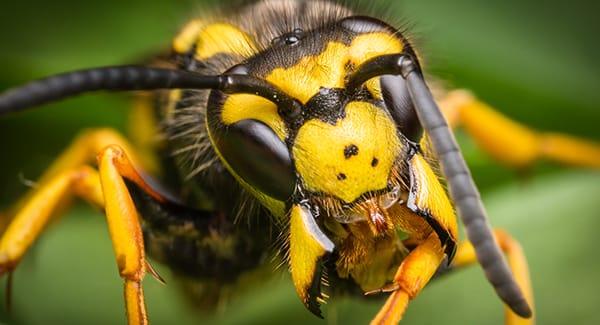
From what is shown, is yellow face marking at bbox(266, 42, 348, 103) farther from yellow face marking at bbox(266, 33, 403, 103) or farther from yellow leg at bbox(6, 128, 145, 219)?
yellow leg at bbox(6, 128, 145, 219)

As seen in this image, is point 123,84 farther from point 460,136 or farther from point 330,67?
point 460,136

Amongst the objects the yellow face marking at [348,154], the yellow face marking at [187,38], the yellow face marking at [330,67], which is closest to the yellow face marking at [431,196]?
the yellow face marking at [348,154]

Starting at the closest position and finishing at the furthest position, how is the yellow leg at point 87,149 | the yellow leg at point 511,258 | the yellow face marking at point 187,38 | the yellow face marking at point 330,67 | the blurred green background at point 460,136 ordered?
1. the yellow face marking at point 330,67
2. the yellow leg at point 511,258
3. the yellow face marking at point 187,38
4. the blurred green background at point 460,136
5. the yellow leg at point 87,149

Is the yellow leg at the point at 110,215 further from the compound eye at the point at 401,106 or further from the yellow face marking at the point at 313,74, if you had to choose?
the compound eye at the point at 401,106

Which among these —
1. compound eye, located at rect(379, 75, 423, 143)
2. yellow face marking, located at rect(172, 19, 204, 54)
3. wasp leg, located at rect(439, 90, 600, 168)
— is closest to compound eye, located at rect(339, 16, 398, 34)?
compound eye, located at rect(379, 75, 423, 143)

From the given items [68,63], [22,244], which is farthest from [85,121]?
[22,244]
